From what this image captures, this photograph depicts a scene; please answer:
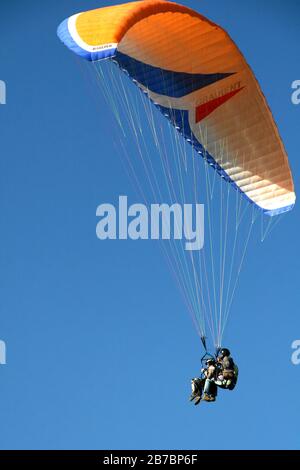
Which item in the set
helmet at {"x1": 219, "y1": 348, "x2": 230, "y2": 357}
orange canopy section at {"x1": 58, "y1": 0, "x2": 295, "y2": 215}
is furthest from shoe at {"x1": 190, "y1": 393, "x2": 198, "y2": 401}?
orange canopy section at {"x1": 58, "y1": 0, "x2": 295, "y2": 215}

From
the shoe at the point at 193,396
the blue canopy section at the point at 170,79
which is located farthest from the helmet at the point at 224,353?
the blue canopy section at the point at 170,79

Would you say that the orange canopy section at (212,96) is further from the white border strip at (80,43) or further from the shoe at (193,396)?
the shoe at (193,396)

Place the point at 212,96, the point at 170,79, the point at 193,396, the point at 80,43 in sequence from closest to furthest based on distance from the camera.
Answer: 1. the point at 80,43
2. the point at 193,396
3. the point at 170,79
4. the point at 212,96

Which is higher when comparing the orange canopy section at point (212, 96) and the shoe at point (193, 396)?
the orange canopy section at point (212, 96)

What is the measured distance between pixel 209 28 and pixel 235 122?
172 centimetres

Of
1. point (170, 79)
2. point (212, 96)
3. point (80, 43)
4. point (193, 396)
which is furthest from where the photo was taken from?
point (212, 96)

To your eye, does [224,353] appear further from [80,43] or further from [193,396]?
[80,43]

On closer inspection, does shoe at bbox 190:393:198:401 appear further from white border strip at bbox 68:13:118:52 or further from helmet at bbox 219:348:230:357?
white border strip at bbox 68:13:118:52

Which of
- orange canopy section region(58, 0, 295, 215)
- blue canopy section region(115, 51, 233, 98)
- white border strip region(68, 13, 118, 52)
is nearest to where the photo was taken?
white border strip region(68, 13, 118, 52)

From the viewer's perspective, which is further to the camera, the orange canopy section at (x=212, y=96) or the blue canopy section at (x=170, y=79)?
the blue canopy section at (x=170, y=79)

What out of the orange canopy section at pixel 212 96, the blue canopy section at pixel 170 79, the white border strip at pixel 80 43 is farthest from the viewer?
the blue canopy section at pixel 170 79

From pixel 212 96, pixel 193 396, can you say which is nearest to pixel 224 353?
pixel 193 396

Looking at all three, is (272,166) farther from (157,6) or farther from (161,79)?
(157,6)
